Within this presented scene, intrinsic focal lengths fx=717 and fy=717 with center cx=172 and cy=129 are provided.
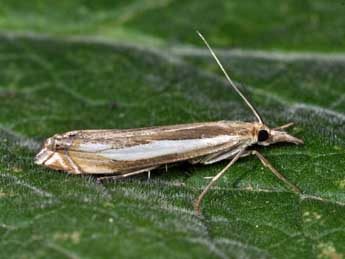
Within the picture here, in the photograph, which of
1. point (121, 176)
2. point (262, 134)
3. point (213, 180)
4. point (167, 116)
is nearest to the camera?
point (213, 180)

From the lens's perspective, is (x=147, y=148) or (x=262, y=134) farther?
(x=262, y=134)

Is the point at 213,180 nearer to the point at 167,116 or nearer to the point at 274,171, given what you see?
the point at 274,171

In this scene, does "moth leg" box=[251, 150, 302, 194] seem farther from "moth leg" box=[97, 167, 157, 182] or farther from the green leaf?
"moth leg" box=[97, 167, 157, 182]

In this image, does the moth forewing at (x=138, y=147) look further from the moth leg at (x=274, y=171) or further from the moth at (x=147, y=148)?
the moth leg at (x=274, y=171)

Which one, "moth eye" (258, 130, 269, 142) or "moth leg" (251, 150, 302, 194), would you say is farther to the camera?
"moth eye" (258, 130, 269, 142)

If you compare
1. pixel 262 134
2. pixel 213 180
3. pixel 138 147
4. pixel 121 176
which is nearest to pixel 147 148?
pixel 138 147

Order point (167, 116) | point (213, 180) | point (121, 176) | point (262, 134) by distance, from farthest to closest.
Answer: point (167, 116) → point (262, 134) → point (121, 176) → point (213, 180)

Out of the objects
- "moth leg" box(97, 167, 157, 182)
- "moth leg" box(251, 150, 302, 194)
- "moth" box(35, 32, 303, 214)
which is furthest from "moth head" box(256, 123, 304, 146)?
"moth leg" box(97, 167, 157, 182)

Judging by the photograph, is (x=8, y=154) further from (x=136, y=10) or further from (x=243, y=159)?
(x=136, y=10)

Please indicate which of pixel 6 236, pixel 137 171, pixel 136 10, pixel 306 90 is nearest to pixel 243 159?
pixel 137 171
